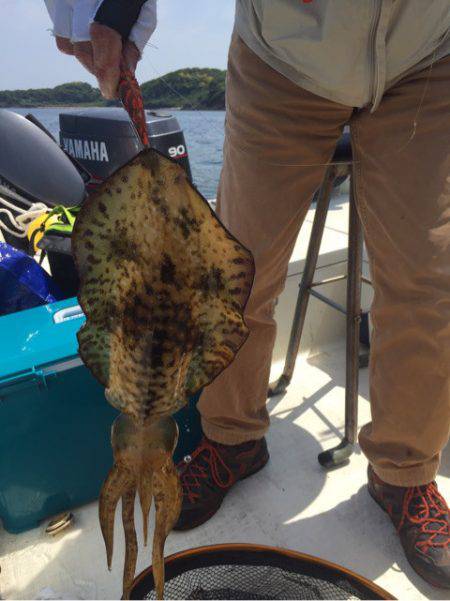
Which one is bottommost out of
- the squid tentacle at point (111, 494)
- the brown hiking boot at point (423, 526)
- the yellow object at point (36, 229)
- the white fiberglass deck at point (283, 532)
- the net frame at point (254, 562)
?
the white fiberglass deck at point (283, 532)

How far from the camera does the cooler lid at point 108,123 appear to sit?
3.72 meters

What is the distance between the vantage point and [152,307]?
803 mm

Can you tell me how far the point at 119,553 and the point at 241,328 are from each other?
3.87 ft

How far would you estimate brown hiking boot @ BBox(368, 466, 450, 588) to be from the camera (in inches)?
60.1

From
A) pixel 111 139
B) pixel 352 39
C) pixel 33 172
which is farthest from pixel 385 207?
pixel 111 139

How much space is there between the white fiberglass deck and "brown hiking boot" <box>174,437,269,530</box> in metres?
0.05

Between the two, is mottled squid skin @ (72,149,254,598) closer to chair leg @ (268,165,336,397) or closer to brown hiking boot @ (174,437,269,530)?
brown hiking boot @ (174,437,269,530)

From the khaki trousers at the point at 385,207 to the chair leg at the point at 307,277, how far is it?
352 mm

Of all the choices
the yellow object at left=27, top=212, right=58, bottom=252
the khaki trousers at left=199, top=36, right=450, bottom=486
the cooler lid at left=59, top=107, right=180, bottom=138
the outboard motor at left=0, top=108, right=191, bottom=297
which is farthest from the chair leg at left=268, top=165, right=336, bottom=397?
the cooler lid at left=59, top=107, right=180, bottom=138

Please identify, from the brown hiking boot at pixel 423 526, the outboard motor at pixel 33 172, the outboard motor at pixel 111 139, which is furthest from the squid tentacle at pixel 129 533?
the outboard motor at pixel 111 139

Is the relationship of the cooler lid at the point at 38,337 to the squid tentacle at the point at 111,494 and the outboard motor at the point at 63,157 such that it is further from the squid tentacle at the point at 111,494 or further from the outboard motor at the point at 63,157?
the squid tentacle at the point at 111,494

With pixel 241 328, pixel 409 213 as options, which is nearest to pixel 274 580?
pixel 241 328

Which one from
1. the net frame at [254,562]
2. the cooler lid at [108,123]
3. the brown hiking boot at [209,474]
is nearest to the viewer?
the net frame at [254,562]

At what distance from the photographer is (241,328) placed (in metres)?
0.85
